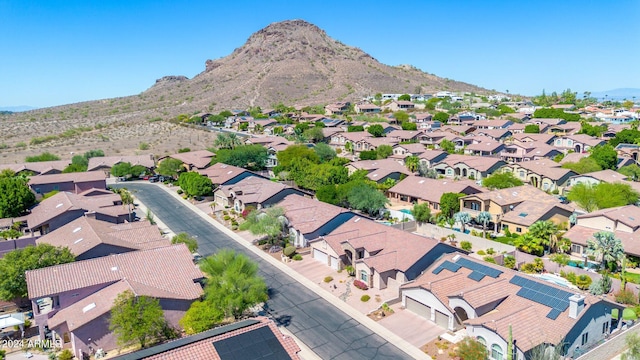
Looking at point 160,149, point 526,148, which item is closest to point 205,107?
point 160,149

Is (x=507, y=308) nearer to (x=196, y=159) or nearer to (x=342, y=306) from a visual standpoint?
(x=342, y=306)

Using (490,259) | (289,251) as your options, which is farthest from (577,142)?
(289,251)

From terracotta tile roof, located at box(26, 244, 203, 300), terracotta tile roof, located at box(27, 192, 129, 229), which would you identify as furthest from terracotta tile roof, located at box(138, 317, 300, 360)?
terracotta tile roof, located at box(27, 192, 129, 229)

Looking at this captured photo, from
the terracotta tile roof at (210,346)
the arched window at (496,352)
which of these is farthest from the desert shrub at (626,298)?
the terracotta tile roof at (210,346)

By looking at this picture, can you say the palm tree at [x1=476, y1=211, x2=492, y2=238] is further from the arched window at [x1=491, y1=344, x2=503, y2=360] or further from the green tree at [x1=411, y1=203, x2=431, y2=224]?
the arched window at [x1=491, y1=344, x2=503, y2=360]

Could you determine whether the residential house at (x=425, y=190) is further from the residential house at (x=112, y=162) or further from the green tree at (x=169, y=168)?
the residential house at (x=112, y=162)

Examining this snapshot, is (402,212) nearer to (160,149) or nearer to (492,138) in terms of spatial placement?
(492,138)
